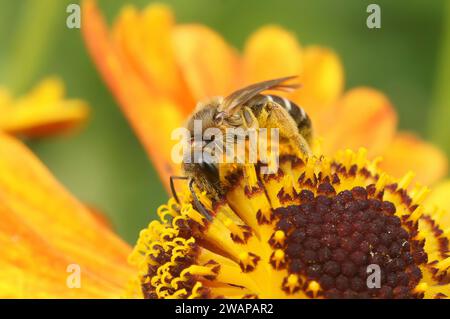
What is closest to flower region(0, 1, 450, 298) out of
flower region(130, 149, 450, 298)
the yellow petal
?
flower region(130, 149, 450, 298)

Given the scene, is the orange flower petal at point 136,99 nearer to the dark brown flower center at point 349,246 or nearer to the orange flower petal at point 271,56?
the orange flower petal at point 271,56

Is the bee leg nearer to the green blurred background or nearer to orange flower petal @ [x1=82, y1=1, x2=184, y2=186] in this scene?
orange flower petal @ [x1=82, y1=1, x2=184, y2=186]

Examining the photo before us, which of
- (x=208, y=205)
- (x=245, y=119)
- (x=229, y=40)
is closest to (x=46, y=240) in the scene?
(x=208, y=205)

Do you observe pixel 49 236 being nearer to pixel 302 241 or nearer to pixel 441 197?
pixel 302 241

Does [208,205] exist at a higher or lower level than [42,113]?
lower

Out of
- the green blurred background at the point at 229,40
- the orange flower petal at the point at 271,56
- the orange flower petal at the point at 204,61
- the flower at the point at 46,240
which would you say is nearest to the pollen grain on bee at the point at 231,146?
the flower at the point at 46,240
